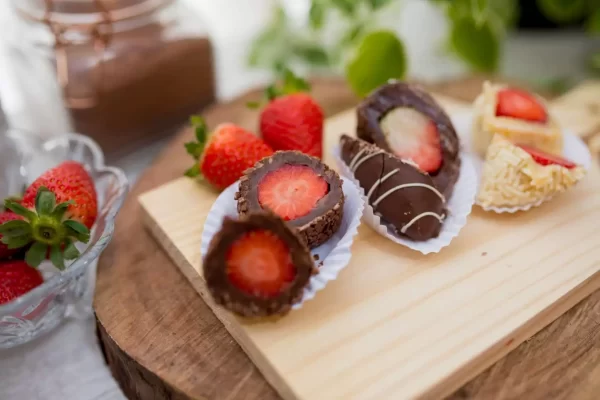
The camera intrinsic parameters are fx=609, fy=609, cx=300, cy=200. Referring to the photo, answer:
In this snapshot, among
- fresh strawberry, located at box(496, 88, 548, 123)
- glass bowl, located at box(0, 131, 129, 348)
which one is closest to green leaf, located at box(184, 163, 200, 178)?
glass bowl, located at box(0, 131, 129, 348)

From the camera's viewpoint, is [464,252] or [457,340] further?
[464,252]

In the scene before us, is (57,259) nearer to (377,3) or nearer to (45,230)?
(45,230)

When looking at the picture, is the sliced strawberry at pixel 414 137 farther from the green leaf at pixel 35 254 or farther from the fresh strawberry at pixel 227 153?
the green leaf at pixel 35 254

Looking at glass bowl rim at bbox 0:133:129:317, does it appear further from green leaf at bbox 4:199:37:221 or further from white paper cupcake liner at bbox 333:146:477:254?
white paper cupcake liner at bbox 333:146:477:254

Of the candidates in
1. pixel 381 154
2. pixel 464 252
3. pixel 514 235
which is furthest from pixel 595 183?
pixel 381 154

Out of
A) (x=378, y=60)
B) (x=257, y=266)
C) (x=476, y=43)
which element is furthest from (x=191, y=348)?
(x=476, y=43)

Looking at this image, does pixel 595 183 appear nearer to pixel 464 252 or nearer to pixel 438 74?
pixel 464 252

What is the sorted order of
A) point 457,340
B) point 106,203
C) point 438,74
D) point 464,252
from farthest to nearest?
point 438,74 < point 106,203 < point 464,252 < point 457,340

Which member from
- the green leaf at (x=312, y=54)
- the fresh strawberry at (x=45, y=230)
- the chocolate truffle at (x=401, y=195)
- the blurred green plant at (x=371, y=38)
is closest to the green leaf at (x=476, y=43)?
the blurred green plant at (x=371, y=38)
